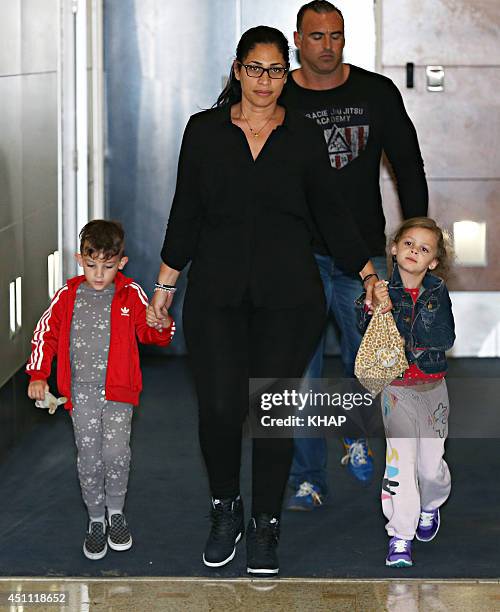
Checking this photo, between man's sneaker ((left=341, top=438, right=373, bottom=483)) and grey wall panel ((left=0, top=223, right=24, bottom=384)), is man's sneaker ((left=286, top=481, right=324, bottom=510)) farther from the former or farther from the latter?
grey wall panel ((left=0, top=223, right=24, bottom=384))

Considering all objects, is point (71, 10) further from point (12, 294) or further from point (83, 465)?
point (83, 465)

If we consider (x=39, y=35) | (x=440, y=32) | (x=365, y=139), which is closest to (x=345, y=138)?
(x=365, y=139)

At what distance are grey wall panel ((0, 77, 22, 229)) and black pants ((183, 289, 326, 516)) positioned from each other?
4.69ft

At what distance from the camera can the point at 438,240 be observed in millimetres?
3525

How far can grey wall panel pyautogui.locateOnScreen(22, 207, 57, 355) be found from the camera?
196 inches

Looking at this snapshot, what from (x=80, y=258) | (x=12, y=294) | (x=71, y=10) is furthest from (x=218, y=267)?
(x=71, y=10)

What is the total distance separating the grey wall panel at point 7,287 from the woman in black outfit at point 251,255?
1289 millimetres

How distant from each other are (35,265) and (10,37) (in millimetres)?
954

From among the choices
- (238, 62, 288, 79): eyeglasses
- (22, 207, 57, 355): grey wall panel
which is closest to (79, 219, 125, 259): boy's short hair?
(238, 62, 288, 79): eyeglasses

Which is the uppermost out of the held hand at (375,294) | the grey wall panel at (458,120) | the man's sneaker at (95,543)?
the grey wall panel at (458,120)

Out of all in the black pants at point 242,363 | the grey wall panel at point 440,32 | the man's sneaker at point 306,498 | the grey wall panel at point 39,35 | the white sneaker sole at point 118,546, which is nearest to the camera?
the black pants at point 242,363

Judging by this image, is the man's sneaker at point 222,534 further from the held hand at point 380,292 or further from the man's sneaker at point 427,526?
the held hand at point 380,292

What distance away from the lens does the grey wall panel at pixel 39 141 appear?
4969 millimetres

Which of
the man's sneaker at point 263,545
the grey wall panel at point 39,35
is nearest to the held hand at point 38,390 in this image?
the man's sneaker at point 263,545
